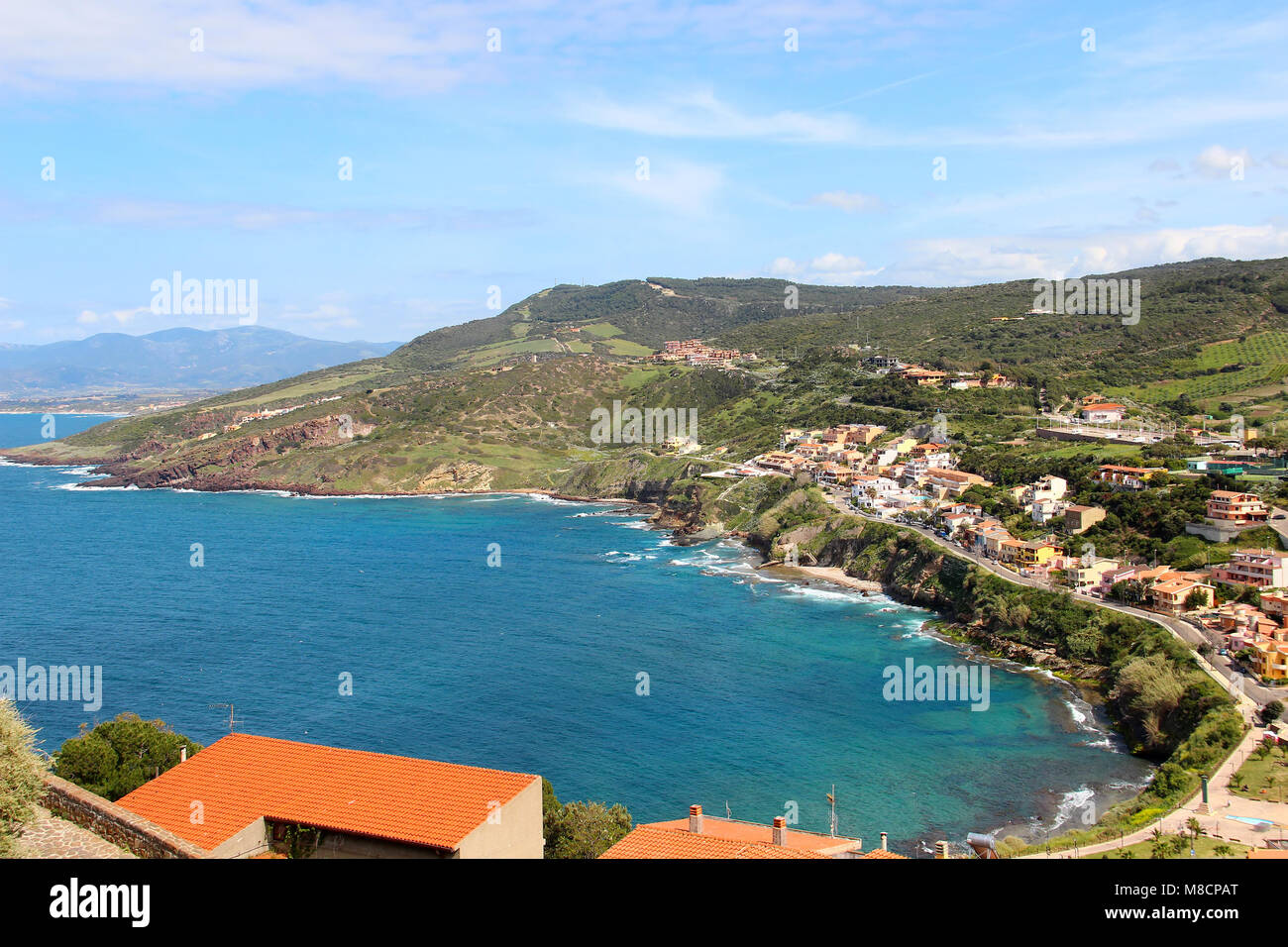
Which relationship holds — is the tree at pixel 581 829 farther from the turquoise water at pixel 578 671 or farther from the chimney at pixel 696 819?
the turquoise water at pixel 578 671

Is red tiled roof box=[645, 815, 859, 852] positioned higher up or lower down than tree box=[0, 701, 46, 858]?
lower down

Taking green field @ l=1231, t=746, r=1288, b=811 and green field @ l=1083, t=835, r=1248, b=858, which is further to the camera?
green field @ l=1231, t=746, r=1288, b=811

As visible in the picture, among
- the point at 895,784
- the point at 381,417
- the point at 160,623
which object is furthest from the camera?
the point at 381,417

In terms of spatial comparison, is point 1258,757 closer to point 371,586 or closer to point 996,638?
point 996,638

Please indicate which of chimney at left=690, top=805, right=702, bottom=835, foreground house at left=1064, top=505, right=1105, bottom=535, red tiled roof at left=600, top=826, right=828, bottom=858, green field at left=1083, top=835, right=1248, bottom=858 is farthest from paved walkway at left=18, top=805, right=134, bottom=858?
foreground house at left=1064, top=505, right=1105, bottom=535

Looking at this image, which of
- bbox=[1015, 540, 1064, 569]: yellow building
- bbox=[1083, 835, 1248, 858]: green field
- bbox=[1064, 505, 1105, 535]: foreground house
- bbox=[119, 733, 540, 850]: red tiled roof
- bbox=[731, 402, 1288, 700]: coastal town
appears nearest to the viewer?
bbox=[119, 733, 540, 850]: red tiled roof

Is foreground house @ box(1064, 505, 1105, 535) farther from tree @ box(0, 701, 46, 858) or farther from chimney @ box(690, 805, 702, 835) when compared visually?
tree @ box(0, 701, 46, 858)
